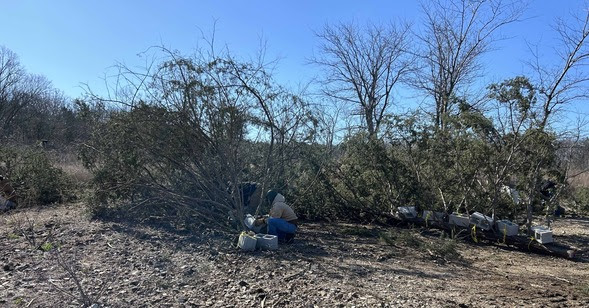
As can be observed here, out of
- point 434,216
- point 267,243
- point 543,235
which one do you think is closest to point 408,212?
point 434,216

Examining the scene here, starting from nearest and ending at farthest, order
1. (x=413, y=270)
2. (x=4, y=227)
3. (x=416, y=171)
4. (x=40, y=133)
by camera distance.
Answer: (x=413, y=270), (x=4, y=227), (x=416, y=171), (x=40, y=133)

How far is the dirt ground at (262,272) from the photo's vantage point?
439cm

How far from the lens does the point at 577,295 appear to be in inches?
186

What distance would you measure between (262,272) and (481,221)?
178 inches

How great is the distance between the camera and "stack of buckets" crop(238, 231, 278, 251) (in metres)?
6.18

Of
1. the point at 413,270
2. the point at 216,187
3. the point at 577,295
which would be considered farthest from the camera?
the point at 216,187

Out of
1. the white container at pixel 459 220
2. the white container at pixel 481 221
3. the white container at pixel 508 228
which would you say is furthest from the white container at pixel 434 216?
the white container at pixel 508 228

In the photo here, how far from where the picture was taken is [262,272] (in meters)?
5.27

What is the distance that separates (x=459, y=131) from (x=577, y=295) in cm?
375

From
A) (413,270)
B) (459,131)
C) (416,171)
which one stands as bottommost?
(413,270)

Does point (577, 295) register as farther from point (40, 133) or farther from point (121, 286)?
point (40, 133)

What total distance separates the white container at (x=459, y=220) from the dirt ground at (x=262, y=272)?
0.43 metres

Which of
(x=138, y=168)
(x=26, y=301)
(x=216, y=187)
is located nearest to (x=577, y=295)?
(x=216, y=187)

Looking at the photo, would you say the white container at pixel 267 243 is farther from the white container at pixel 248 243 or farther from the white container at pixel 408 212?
the white container at pixel 408 212
